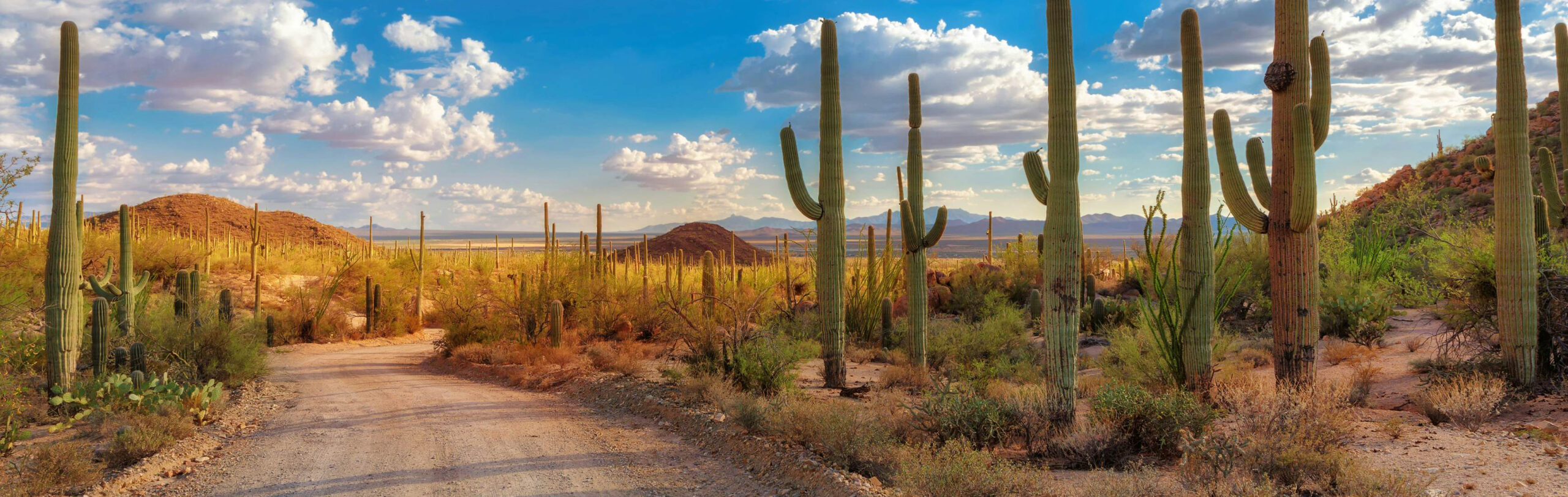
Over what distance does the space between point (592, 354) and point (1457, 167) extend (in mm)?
41433

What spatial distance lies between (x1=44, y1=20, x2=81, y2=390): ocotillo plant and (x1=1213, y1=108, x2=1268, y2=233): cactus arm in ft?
47.2

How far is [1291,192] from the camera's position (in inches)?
336

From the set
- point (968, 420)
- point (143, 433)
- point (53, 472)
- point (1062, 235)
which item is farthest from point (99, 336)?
point (1062, 235)

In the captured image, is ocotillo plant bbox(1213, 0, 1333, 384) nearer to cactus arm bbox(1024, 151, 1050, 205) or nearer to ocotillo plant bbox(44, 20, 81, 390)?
cactus arm bbox(1024, 151, 1050, 205)

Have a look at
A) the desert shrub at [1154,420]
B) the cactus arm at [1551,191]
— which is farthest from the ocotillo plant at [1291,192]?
the cactus arm at [1551,191]

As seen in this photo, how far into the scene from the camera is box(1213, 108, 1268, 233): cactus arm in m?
8.88

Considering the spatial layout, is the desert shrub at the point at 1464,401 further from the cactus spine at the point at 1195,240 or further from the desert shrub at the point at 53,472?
the desert shrub at the point at 53,472

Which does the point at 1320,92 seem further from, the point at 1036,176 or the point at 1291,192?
the point at 1036,176

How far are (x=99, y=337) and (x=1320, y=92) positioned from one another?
51.2ft

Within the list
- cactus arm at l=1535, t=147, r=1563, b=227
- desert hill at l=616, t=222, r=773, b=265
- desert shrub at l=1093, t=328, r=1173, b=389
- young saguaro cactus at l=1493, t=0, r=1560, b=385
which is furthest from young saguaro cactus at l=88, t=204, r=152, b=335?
desert hill at l=616, t=222, r=773, b=265

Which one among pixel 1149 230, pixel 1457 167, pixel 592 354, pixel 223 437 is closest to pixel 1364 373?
pixel 1149 230

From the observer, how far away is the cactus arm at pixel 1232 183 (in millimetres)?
8875

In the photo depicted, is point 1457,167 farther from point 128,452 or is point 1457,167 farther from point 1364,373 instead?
point 128,452

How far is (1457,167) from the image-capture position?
122 ft
